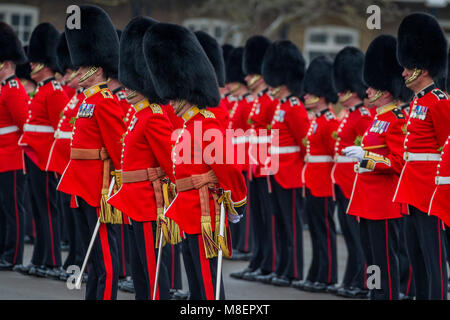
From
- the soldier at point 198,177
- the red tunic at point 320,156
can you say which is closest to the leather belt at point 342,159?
the red tunic at point 320,156

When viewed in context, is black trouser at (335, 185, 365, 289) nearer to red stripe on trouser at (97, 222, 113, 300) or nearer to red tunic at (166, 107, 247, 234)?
red stripe on trouser at (97, 222, 113, 300)

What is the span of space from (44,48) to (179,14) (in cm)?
1106

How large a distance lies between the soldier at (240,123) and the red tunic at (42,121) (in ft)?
5.21

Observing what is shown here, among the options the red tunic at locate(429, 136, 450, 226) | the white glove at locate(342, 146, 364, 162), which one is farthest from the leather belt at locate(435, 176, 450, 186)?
the white glove at locate(342, 146, 364, 162)

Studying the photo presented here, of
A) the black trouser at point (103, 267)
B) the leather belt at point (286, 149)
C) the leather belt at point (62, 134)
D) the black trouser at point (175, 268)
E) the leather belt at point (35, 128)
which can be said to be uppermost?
the leather belt at point (35, 128)

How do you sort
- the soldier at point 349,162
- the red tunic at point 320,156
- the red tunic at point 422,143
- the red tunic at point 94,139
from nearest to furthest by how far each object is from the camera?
the red tunic at point 422,143 < the red tunic at point 94,139 < the soldier at point 349,162 < the red tunic at point 320,156

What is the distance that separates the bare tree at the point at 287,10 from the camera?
17.0 m

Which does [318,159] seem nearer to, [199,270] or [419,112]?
[419,112]

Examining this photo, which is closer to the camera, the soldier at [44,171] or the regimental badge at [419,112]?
the regimental badge at [419,112]

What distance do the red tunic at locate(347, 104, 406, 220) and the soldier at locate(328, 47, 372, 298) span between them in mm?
766

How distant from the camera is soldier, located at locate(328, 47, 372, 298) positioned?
656cm

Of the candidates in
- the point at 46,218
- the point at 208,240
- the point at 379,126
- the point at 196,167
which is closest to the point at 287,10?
the point at 46,218

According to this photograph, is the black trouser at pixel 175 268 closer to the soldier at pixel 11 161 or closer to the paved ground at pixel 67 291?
the paved ground at pixel 67 291

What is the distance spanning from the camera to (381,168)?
5.39 m
